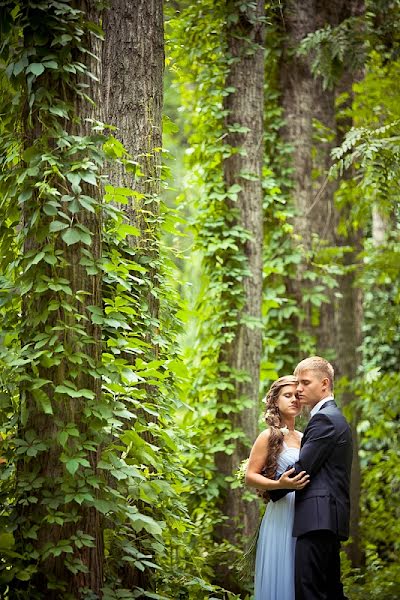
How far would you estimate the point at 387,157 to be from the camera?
8.40 m

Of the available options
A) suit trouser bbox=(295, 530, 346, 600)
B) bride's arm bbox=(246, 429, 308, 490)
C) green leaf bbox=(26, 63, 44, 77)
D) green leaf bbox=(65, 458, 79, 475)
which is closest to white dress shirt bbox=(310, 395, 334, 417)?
bride's arm bbox=(246, 429, 308, 490)

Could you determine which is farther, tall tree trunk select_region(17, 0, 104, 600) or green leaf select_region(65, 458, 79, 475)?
tall tree trunk select_region(17, 0, 104, 600)

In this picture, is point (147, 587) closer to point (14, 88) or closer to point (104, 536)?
point (104, 536)

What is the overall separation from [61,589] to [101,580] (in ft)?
0.99

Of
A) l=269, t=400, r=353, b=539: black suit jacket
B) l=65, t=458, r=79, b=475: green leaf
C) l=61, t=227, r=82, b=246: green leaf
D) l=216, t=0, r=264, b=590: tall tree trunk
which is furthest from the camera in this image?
l=216, t=0, r=264, b=590: tall tree trunk

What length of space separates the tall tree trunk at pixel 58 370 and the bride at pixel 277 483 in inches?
48.4

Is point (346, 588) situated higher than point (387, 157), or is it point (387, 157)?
point (387, 157)

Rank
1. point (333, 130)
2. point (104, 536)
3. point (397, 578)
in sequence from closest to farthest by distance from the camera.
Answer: point (104, 536), point (397, 578), point (333, 130)

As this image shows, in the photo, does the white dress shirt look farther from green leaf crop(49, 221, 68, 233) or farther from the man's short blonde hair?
green leaf crop(49, 221, 68, 233)

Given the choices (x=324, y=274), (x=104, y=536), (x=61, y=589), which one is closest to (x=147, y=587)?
(x=104, y=536)

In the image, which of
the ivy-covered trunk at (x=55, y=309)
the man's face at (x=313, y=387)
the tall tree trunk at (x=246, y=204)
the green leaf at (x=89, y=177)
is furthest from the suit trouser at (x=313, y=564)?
the tall tree trunk at (x=246, y=204)

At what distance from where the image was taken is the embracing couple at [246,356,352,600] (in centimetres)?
521

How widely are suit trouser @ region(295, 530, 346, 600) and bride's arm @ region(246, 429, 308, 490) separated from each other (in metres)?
0.31

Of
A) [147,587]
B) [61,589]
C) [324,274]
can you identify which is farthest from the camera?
[324,274]
